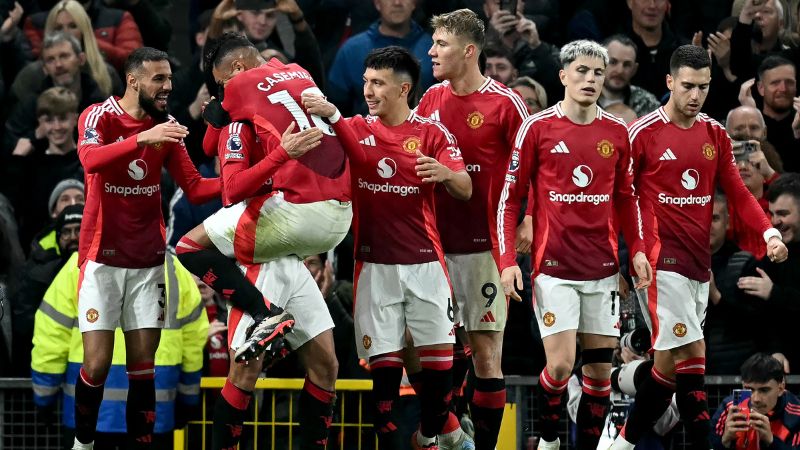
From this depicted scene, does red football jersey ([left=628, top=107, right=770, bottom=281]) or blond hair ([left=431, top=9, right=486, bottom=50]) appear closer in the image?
blond hair ([left=431, top=9, right=486, bottom=50])

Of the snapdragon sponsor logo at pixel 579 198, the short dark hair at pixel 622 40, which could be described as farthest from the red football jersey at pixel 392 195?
the short dark hair at pixel 622 40

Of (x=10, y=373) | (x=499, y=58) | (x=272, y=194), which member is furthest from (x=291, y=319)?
(x=499, y=58)

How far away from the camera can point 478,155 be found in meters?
10.1

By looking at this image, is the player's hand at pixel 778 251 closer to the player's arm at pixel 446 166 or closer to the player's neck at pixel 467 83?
the player's arm at pixel 446 166

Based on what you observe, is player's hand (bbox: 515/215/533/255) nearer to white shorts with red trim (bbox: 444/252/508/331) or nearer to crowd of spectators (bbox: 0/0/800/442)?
white shorts with red trim (bbox: 444/252/508/331)

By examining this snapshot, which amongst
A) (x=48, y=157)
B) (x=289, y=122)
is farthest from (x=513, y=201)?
(x=48, y=157)

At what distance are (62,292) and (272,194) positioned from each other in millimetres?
2220

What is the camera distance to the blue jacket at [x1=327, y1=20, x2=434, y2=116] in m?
13.5

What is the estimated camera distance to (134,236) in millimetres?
10055

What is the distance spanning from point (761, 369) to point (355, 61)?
4.48m

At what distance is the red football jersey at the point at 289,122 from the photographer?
9.19 meters

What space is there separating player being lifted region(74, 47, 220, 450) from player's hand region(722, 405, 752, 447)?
11.5 ft

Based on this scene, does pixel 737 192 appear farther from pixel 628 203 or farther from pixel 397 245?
pixel 397 245

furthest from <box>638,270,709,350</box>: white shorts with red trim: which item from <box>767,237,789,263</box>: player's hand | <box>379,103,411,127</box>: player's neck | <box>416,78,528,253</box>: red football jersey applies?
<box>379,103,411,127</box>: player's neck
